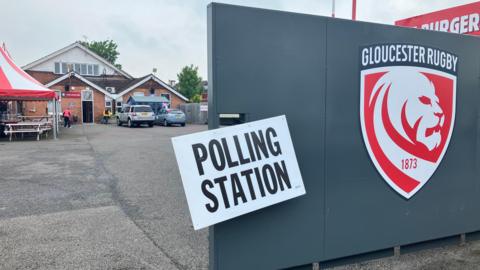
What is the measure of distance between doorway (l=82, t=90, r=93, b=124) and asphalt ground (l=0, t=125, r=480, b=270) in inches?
1057

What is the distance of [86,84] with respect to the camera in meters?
34.2

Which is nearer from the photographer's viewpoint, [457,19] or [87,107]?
[457,19]

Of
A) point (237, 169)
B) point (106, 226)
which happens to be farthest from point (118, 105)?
point (237, 169)

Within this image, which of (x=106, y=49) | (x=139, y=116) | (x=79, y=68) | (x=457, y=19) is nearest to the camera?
(x=457, y=19)

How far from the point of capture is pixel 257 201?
112 inches

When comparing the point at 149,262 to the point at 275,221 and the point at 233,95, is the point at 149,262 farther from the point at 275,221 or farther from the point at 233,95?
the point at 233,95

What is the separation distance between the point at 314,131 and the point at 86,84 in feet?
114

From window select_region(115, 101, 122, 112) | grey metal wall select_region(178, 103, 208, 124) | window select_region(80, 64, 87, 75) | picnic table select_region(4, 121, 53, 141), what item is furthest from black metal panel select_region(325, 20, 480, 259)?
window select_region(80, 64, 87, 75)

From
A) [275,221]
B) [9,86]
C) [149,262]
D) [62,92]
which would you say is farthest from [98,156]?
[62,92]

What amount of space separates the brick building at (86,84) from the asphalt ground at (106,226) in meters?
26.4

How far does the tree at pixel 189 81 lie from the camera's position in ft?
157

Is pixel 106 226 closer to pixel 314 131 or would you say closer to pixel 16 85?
pixel 314 131

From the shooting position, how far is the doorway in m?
34.2

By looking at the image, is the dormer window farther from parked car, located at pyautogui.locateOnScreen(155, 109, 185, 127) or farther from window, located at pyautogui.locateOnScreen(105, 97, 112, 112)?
parked car, located at pyautogui.locateOnScreen(155, 109, 185, 127)
